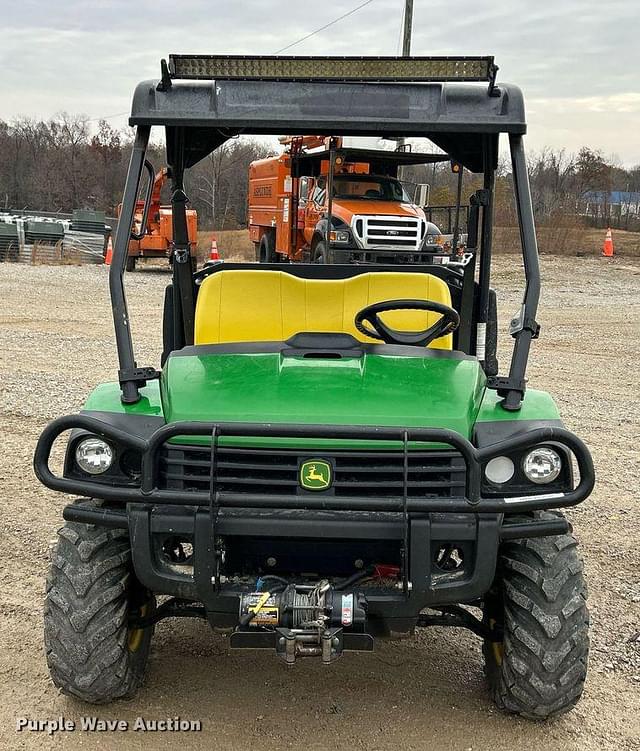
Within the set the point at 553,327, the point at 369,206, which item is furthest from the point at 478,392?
the point at 369,206

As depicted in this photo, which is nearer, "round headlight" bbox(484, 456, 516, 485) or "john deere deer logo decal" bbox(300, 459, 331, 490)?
"john deere deer logo decal" bbox(300, 459, 331, 490)

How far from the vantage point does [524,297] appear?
345 cm

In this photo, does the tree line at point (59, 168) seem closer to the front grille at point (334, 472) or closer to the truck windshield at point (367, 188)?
the truck windshield at point (367, 188)

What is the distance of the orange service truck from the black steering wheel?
35.6 feet

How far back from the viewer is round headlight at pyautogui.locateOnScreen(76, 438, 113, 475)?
3.06 metres

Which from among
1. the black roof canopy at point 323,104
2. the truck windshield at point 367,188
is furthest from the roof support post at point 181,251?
the truck windshield at point 367,188

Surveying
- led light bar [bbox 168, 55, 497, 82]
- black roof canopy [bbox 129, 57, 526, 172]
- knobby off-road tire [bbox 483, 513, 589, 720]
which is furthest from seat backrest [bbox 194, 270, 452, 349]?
knobby off-road tire [bbox 483, 513, 589, 720]

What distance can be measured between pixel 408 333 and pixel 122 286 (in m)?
1.18

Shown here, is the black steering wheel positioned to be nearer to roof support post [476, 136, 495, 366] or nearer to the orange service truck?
roof support post [476, 136, 495, 366]

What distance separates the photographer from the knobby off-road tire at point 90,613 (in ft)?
10.3

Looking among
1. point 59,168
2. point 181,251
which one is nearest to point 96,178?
point 59,168

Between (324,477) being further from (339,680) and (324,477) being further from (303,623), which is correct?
(339,680)

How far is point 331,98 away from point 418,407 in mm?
1250

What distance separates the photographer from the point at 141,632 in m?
3.41
